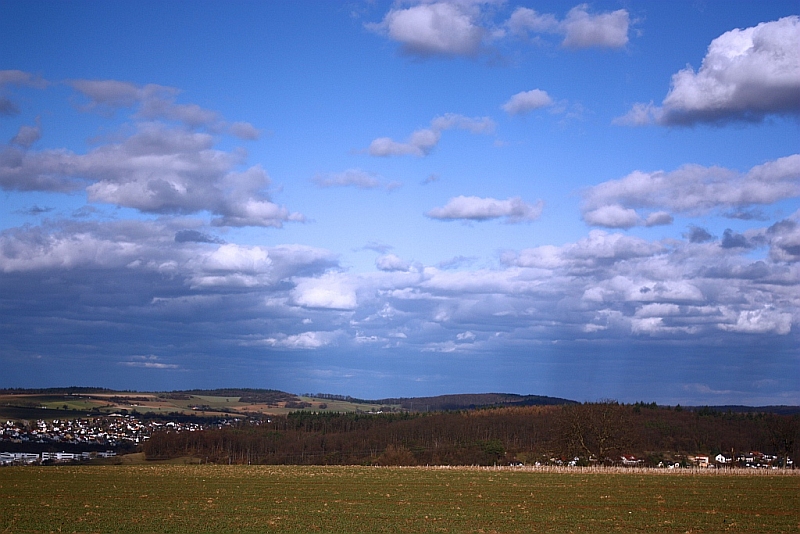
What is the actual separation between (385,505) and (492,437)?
107 metres

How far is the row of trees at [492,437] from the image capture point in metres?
99.5

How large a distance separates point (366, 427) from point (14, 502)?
128 metres

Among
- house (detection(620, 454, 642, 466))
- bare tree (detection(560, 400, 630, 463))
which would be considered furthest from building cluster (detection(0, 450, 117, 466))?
house (detection(620, 454, 642, 466))

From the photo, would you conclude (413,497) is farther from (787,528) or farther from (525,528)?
(787,528)

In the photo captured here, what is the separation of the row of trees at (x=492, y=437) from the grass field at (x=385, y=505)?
4160 centimetres

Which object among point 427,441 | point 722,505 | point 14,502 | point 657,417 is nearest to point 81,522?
point 14,502

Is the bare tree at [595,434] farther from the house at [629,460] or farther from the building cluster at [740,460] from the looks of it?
the building cluster at [740,460]

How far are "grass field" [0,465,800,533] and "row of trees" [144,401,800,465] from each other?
136 feet

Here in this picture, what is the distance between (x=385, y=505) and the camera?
3772 cm

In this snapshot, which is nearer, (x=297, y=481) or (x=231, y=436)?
(x=297, y=481)

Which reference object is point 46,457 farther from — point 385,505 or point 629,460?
point 385,505

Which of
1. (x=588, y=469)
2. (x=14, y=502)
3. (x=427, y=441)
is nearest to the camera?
(x=14, y=502)

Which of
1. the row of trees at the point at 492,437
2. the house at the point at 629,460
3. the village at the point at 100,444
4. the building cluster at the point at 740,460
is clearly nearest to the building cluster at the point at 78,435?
the village at the point at 100,444

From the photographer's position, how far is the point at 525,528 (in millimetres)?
29625
